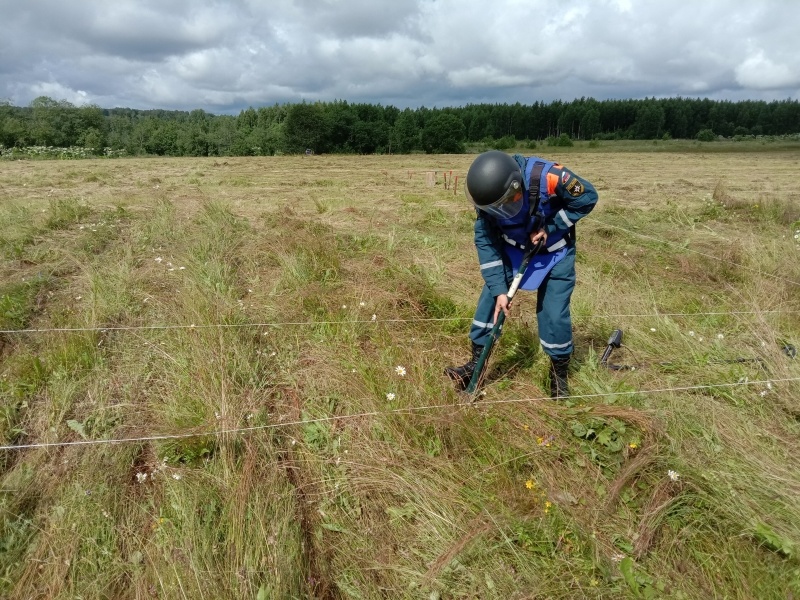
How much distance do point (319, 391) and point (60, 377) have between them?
5.73 ft

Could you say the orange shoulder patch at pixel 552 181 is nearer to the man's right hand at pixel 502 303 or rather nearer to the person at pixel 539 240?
the person at pixel 539 240

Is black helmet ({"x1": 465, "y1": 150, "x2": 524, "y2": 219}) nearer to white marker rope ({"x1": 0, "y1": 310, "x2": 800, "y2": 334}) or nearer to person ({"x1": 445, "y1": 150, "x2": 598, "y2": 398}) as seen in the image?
person ({"x1": 445, "y1": 150, "x2": 598, "y2": 398})

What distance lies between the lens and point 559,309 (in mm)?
2912

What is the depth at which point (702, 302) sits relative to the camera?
452cm

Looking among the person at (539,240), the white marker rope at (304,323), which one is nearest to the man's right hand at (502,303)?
the person at (539,240)

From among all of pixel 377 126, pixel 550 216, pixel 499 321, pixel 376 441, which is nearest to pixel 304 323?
pixel 376 441

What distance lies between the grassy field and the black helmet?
3.95 ft

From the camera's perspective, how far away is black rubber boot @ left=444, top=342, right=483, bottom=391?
3145mm

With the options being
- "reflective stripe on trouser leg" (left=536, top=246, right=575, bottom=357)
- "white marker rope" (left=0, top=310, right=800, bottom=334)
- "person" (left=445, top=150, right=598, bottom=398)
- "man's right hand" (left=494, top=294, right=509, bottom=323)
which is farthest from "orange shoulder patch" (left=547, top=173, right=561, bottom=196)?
"white marker rope" (left=0, top=310, right=800, bottom=334)

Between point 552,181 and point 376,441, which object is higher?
point 552,181

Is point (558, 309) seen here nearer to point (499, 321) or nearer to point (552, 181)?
point (499, 321)

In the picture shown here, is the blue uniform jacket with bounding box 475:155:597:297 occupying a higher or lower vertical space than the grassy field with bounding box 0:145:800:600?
higher

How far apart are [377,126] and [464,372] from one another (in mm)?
58093

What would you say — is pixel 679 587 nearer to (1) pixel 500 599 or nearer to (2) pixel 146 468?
(1) pixel 500 599
